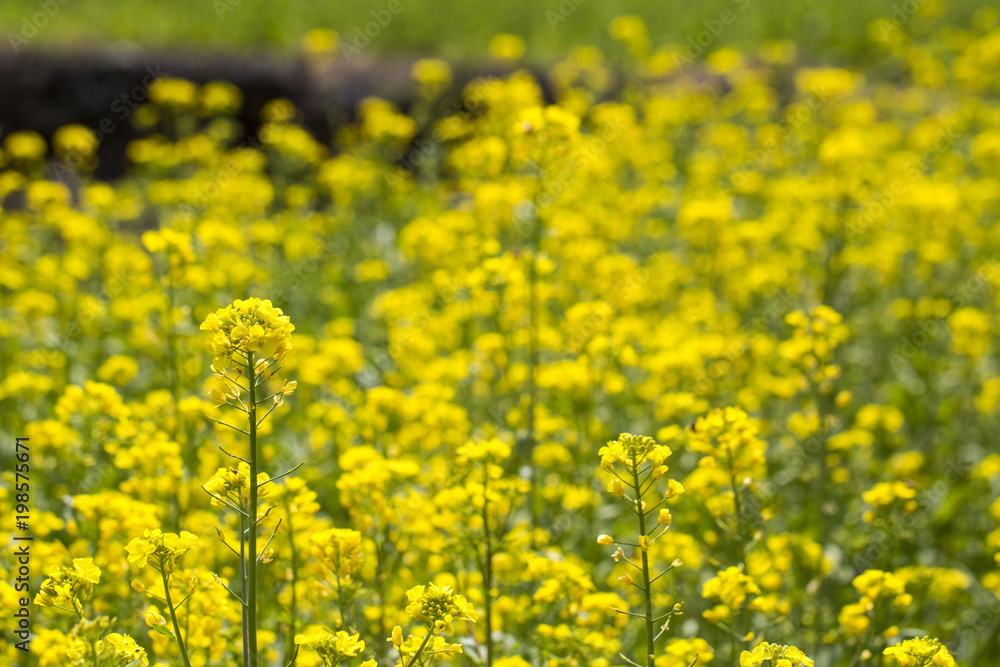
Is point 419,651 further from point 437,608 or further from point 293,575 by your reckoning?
point 293,575

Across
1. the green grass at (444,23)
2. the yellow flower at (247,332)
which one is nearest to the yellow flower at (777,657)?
the yellow flower at (247,332)

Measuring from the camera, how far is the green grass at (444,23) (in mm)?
11719

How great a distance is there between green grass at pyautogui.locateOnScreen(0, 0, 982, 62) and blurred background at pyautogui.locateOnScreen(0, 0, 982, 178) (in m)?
0.03

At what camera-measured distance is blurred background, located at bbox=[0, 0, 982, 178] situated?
1050 centimetres

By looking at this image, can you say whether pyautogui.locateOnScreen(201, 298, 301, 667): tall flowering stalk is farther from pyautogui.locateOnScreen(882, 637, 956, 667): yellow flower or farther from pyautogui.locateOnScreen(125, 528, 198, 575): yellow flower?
pyautogui.locateOnScreen(882, 637, 956, 667): yellow flower

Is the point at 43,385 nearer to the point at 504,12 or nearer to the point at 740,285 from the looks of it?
the point at 740,285

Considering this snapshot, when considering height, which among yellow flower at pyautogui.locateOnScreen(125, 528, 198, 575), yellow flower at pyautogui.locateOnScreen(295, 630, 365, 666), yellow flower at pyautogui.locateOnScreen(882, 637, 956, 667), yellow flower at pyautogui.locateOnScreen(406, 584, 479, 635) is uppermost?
yellow flower at pyautogui.locateOnScreen(125, 528, 198, 575)

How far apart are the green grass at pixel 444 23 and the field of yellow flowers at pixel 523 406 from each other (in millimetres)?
3390

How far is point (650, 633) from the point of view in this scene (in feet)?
7.37

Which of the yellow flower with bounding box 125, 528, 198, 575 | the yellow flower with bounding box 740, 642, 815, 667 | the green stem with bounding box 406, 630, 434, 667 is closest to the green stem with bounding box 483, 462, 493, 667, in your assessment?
the green stem with bounding box 406, 630, 434, 667

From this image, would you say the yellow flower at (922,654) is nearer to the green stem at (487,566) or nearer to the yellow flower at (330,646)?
the green stem at (487,566)

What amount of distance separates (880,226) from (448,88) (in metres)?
5.74

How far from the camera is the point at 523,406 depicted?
4.23 metres

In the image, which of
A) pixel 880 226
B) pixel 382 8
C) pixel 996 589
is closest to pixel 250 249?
pixel 880 226
